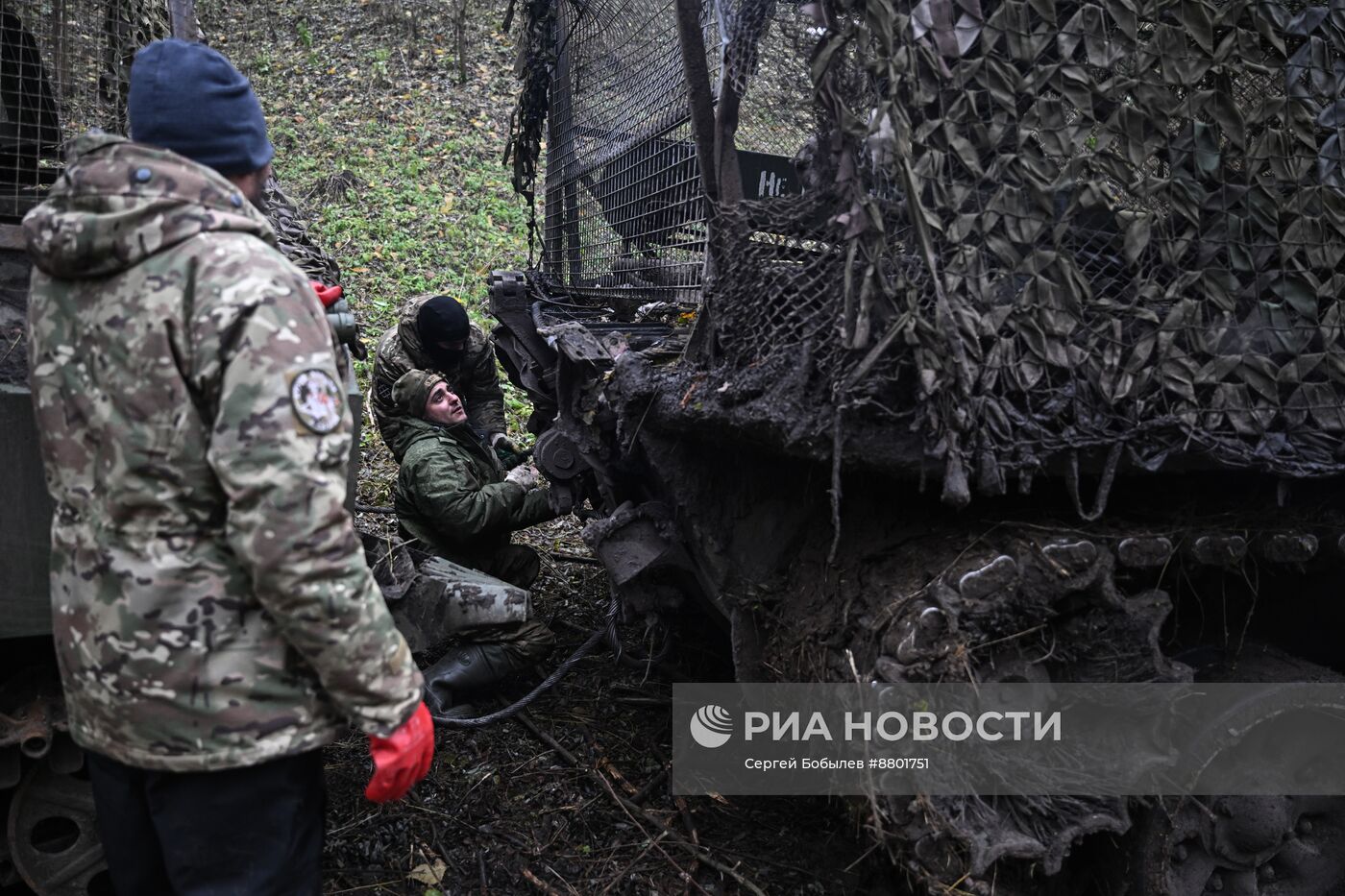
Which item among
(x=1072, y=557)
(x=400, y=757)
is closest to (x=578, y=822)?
(x=400, y=757)

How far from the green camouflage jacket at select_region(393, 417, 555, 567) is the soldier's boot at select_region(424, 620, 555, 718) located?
0.48 m

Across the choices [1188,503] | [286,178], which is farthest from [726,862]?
[286,178]

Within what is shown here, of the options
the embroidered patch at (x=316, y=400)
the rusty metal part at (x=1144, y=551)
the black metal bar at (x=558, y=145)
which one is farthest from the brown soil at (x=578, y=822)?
the black metal bar at (x=558, y=145)

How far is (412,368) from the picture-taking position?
496 cm

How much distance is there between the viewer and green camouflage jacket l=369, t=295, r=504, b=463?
16.1ft

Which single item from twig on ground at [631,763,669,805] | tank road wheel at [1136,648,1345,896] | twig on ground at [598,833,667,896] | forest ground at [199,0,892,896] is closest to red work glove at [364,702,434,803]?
forest ground at [199,0,892,896]

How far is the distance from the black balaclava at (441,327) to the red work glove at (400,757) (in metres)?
3.10

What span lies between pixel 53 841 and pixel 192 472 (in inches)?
71.9

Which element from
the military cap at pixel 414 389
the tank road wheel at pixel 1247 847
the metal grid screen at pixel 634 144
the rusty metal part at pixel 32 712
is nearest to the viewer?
the tank road wheel at pixel 1247 847

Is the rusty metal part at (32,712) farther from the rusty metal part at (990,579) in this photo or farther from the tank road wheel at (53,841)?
the rusty metal part at (990,579)

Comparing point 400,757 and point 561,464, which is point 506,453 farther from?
point 400,757

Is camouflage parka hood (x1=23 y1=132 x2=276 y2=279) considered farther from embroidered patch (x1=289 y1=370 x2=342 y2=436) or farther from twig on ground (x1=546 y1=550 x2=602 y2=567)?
twig on ground (x1=546 y1=550 x2=602 y2=567)

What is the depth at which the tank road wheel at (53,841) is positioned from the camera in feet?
9.49

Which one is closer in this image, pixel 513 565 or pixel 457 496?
pixel 457 496
